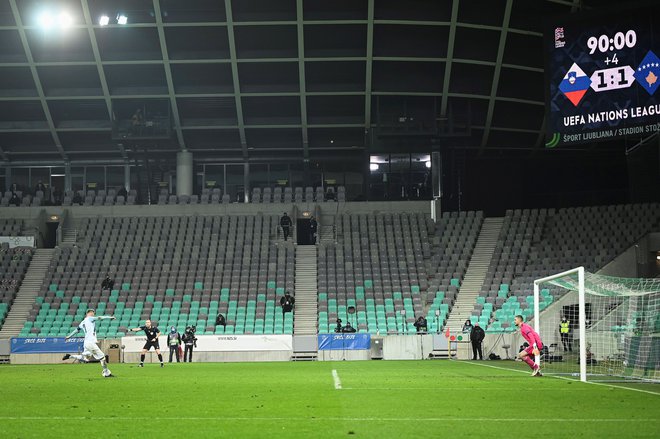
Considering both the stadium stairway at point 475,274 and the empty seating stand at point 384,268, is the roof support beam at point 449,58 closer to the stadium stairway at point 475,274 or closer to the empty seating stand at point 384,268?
the empty seating stand at point 384,268

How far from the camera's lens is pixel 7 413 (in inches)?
492

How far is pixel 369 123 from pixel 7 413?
1415 inches

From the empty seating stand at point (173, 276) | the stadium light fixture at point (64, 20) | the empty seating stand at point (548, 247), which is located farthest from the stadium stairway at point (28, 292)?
the empty seating stand at point (548, 247)

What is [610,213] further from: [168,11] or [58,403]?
Answer: [58,403]

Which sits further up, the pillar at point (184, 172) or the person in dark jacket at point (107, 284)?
the pillar at point (184, 172)

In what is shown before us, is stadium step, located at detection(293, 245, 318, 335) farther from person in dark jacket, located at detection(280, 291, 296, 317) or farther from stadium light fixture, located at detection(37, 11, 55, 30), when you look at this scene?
stadium light fixture, located at detection(37, 11, 55, 30)

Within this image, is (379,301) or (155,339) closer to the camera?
(155,339)

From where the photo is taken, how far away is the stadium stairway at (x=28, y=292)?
4172cm

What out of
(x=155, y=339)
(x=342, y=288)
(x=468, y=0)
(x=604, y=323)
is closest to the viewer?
(x=604, y=323)

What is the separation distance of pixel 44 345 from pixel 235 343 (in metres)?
7.91

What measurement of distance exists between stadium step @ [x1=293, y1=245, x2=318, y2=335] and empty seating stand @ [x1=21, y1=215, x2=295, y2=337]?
0.52 meters

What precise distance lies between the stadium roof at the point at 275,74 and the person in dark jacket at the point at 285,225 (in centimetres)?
431

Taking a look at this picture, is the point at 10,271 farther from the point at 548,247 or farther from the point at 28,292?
the point at 548,247

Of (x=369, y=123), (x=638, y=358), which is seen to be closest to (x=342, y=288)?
(x=369, y=123)
